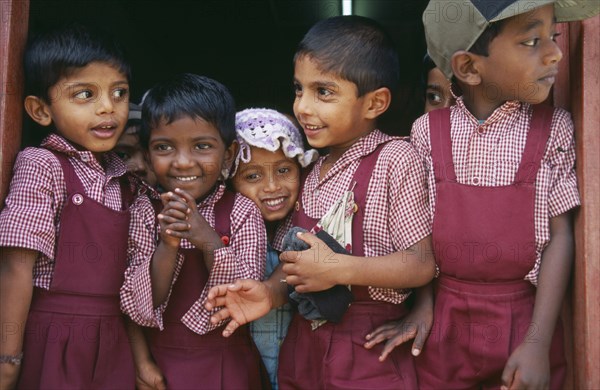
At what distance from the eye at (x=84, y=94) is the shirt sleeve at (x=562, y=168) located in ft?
5.25

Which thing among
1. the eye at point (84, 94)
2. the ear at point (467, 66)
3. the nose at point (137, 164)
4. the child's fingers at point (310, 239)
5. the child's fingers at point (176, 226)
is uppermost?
the ear at point (467, 66)

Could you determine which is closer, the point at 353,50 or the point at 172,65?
the point at 353,50

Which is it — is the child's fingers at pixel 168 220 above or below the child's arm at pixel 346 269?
above

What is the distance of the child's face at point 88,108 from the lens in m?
2.44

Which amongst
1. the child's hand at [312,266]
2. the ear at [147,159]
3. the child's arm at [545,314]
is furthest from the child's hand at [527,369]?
the ear at [147,159]

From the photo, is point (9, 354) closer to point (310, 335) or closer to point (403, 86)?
point (310, 335)

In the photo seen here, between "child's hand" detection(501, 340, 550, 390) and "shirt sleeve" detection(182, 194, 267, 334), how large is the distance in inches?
34.7

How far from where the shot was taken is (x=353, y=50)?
253 cm

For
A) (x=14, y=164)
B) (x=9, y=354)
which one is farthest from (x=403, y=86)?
(x=9, y=354)

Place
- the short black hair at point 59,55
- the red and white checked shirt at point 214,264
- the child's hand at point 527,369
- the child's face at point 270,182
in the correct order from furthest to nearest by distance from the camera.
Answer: the child's face at point 270,182 < the short black hair at point 59,55 < the red and white checked shirt at point 214,264 < the child's hand at point 527,369

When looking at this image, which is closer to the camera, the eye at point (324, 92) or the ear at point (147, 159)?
the eye at point (324, 92)

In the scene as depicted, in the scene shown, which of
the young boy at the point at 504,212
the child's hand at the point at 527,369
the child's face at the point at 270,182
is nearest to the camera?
the child's hand at the point at 527,369

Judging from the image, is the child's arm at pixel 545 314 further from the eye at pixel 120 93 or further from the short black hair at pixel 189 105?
the eye at pixel 120 93

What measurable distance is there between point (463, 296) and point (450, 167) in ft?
1.40
